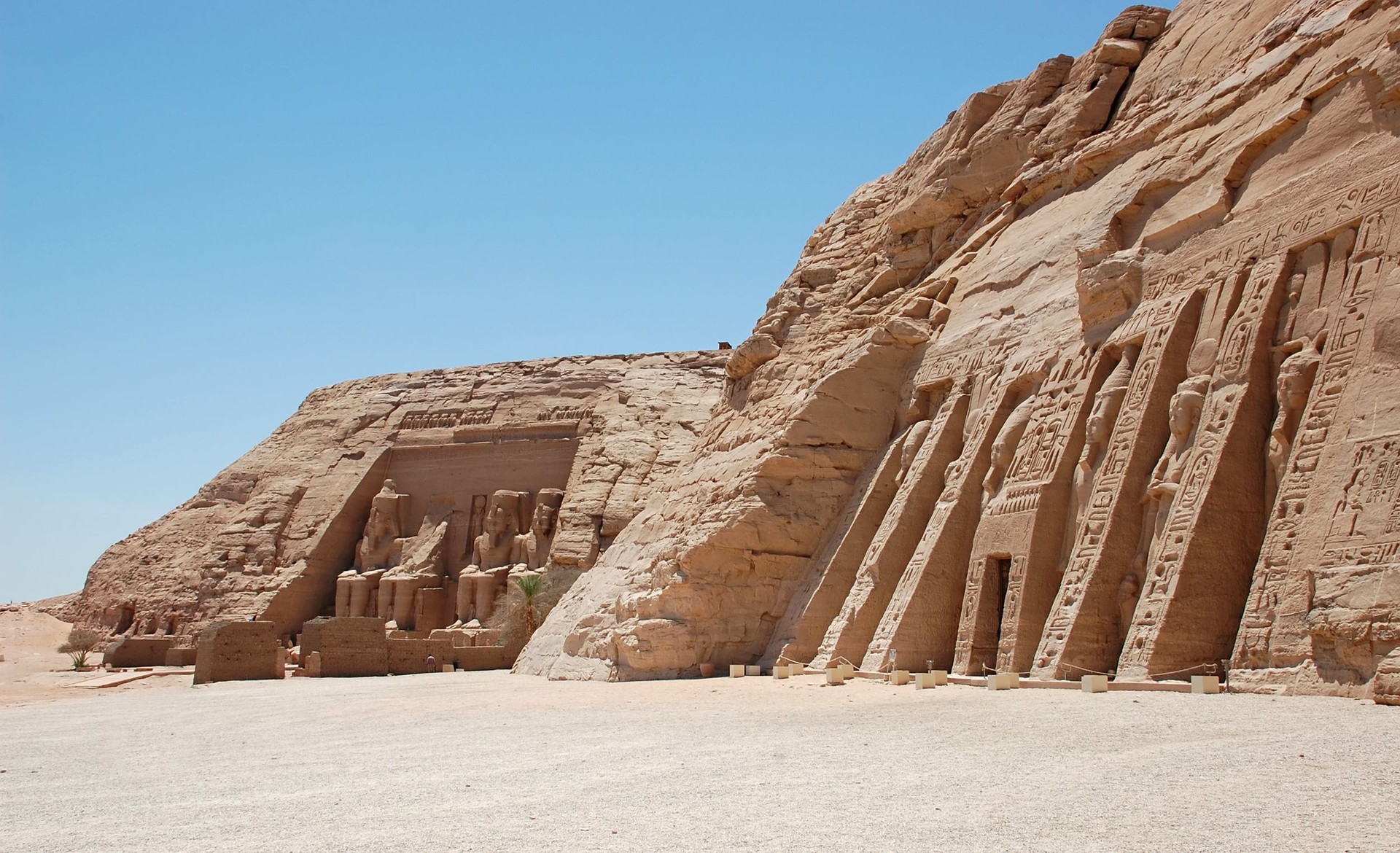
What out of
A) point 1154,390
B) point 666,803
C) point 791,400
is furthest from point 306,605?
point 666,803

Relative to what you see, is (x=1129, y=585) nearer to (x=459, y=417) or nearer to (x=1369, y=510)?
(x=1369, y=510)

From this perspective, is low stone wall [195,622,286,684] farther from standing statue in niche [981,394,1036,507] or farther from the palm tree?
standing statue in niche [981,394,1036,507]

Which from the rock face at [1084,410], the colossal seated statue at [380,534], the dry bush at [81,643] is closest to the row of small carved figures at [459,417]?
the colossal seated statue at [380,534]

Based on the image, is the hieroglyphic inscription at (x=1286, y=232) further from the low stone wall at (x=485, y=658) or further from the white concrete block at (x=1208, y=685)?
the low stone wall at (x=485, y=658)

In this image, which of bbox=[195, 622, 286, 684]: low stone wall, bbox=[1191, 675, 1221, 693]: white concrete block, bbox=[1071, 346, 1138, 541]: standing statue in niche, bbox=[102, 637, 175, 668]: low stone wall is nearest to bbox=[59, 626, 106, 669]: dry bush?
bbox=[102, 637, 175, 668]: low stone wall

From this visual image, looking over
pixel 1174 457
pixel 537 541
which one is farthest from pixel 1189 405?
pixel 537 541

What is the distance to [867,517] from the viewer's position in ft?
57.1

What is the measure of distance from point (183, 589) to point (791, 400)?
20209 millimetres

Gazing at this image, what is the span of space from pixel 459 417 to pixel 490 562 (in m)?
5.48

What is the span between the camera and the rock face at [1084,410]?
10.3 m

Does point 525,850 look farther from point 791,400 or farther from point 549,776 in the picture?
point 791,400

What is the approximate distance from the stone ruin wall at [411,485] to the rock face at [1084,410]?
2702 millimetres

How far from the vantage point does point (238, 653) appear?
73.8 ft

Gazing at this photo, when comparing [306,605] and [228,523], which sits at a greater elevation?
[228,523]
